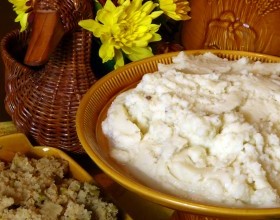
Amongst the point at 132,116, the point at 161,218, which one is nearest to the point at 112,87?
the point at 132,116

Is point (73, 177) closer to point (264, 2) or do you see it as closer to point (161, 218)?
point (161, 218)

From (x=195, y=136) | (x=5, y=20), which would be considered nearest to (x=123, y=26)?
(x=195, y=136)

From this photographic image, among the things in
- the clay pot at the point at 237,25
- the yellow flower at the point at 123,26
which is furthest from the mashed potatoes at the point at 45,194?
the clay pot at the point at 237,25

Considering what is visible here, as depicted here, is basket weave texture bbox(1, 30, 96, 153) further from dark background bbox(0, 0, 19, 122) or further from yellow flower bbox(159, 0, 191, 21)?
dark background bbox(0, 0, 19, 122)

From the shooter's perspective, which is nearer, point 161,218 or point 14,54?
point 161,218

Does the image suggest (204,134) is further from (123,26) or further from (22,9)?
(22,9)

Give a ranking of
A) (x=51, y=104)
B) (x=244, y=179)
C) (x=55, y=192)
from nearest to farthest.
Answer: (x=244, y=179), (x=55, y=192), (x=51, y=104)
